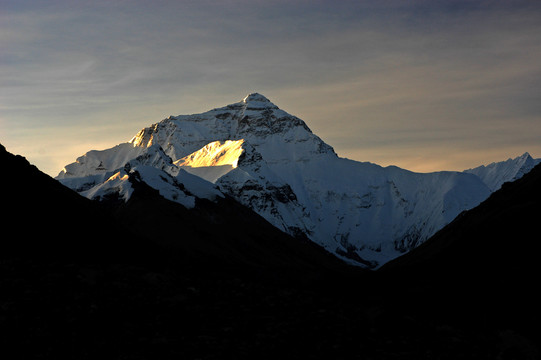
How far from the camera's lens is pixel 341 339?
23.8 metres

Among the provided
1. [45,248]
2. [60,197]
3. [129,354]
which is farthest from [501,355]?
[60,197]

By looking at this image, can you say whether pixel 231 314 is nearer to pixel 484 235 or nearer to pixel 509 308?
pixel 509 308

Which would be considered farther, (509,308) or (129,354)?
(509,308)

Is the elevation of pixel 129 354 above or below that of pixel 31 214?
below

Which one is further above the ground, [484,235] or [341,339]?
[484,235]

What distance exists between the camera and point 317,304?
28734 mm

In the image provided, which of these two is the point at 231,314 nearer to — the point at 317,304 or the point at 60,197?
the point at 317,304

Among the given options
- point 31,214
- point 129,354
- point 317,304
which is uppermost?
point 31,214

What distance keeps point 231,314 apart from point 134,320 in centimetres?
371

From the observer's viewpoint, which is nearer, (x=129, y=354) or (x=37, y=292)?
(x=129, y=354)

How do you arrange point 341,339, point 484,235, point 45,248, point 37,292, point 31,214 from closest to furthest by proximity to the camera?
1. point 341,339
2. point 37,292
3. point 45,248
4. point 31,214
5. point 484,235

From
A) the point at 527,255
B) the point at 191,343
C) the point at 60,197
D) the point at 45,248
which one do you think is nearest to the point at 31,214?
the point at 45,248

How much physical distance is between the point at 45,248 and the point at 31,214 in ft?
22.1

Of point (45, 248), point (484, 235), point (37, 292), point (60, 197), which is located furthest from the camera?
point (484, 235)
